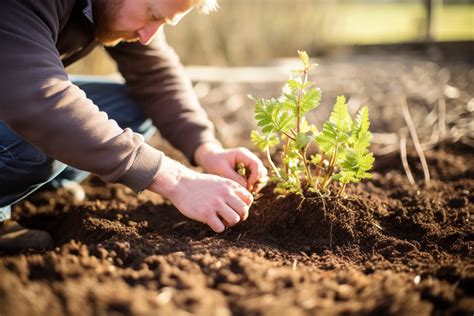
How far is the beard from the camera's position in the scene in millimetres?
2098

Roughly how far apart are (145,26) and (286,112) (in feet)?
2.58

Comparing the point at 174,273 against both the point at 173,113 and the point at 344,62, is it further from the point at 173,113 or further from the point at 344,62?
the point at 344,62

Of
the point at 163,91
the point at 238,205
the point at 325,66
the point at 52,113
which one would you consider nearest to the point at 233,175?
the point at 238,205

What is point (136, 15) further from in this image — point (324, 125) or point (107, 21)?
point (324, 125)

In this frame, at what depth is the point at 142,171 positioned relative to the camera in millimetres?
1773

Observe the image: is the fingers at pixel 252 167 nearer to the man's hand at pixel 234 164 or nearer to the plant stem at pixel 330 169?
the man's hand at pixel 234 164

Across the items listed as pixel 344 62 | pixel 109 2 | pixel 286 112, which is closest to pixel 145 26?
pixel 109 2

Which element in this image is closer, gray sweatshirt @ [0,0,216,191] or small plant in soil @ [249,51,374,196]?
gray sweatshirt @ [0,0,216,191]

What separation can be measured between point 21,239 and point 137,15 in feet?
3.52

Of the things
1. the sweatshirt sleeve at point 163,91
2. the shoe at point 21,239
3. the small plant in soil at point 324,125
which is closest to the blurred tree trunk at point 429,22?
the sweatshirt sleeve at point 163,91

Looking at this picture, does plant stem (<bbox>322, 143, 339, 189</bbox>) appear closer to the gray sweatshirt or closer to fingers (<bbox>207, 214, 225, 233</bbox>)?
fingers (<bbox>207, 214, 225, 233</bbox>)

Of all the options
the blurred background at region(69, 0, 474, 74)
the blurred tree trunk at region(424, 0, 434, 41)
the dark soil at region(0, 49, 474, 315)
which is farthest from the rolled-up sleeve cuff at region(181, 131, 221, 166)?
the blurred tree trunk at region(424, 0, 434, 41)

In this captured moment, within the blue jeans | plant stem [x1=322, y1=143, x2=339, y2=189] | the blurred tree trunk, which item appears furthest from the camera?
the blurred tree trunk

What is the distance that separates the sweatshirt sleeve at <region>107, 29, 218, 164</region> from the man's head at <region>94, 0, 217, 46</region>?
1.36ft
